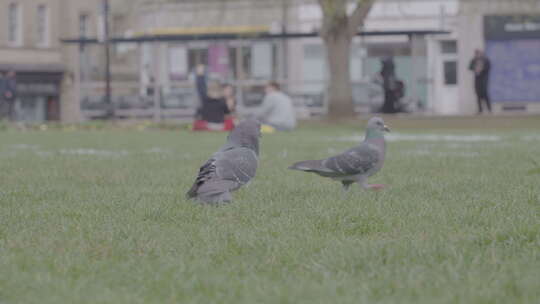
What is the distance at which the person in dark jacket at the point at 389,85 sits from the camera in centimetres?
3647

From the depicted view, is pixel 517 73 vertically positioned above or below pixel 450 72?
below

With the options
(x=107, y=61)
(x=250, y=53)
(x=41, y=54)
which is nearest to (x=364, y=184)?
(x=107, y=61)

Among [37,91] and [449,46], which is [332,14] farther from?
[37,91]

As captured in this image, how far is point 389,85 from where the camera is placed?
36500 mm

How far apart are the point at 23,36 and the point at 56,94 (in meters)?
2.99

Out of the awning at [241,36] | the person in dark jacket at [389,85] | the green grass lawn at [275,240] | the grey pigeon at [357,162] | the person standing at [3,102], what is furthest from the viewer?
the person standing at [3,102]

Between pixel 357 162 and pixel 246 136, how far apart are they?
0.88 metres

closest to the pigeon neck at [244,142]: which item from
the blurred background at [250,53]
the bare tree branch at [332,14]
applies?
the bare tree branch at [332,14]

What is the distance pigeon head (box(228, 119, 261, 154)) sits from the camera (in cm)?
870

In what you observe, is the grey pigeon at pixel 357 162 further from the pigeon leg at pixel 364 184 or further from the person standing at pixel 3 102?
the person standing at pixel 3 102

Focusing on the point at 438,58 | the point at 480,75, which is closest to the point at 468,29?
the point at 438,58

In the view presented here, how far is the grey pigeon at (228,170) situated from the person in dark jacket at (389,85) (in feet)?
91.9

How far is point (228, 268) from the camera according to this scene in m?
5.50

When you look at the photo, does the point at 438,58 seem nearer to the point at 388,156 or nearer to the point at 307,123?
the point at 307,123
